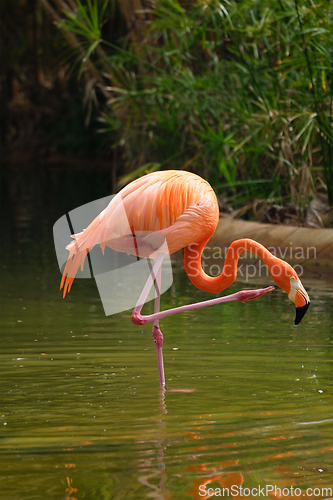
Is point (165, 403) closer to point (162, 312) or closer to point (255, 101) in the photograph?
point (162, 312)

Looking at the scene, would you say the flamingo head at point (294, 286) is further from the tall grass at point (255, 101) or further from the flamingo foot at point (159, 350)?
the tall grass at point (255, 101)

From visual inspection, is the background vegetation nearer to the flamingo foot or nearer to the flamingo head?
the flamingo foot

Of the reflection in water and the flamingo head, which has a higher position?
the flamingo head

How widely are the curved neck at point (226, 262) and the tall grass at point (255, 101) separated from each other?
3.55 m

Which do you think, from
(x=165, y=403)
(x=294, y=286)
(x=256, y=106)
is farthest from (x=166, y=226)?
(x=256, y=106)

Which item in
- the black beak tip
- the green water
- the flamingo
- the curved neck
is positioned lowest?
the green water

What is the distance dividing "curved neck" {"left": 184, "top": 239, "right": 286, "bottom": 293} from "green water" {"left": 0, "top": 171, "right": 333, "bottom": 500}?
1.71ft

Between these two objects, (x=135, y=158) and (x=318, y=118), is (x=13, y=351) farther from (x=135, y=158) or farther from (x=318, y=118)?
(x=135, y=158)

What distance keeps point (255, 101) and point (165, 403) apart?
5.05 m

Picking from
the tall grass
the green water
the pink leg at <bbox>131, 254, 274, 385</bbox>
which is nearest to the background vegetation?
the tall grass

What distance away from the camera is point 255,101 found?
807 cm

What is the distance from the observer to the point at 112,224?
12.3 ft

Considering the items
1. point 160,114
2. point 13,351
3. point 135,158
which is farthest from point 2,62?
point 13,351

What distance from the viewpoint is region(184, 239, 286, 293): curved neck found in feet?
12.3
